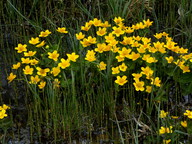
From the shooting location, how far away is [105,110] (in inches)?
101

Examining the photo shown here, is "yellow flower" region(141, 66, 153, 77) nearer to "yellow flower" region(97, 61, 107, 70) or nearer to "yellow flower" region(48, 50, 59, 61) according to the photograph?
"yellow flower" region(97, 61, 107, 70)

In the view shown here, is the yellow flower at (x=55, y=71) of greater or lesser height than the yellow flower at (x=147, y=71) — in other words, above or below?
above

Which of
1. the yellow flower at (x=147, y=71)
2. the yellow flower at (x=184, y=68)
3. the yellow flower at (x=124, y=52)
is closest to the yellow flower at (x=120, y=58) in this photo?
the yellow flower at (x=124, y=52)

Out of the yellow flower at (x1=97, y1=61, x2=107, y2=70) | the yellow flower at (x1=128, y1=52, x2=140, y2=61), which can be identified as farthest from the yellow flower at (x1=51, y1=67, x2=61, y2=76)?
the yellow flower at (x1=128, y1=52, x2=140, y2=61)

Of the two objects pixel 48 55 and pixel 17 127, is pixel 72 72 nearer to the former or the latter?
pixel 48 55

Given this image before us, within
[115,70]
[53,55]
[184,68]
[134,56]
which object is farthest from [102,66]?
[184,68]

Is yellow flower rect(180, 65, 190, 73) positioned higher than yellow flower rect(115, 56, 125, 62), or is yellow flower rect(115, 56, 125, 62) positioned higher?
yellow flower rect(115, 56, 125, 62)

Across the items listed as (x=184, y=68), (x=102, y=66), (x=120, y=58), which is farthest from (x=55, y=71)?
(x=184, y=68)

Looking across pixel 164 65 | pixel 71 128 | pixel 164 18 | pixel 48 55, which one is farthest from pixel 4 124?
pixel 164 18

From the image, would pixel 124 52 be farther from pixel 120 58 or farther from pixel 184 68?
pixel 184 68

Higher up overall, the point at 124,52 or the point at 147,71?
the point at 124,52

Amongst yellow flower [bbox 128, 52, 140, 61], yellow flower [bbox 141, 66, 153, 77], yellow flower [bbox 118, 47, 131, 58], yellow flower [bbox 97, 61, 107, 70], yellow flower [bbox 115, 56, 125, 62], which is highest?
yellow flower [bbox 118, 47, 131, 58]

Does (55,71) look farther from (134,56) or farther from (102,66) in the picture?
(134,56)

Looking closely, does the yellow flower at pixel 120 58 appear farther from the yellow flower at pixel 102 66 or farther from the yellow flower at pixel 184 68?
the yellow flower at pixel 184 68
